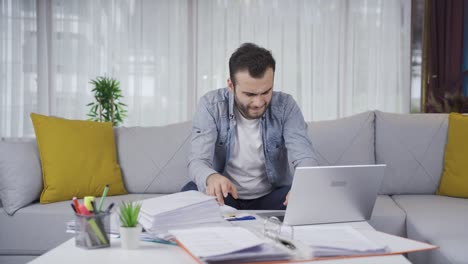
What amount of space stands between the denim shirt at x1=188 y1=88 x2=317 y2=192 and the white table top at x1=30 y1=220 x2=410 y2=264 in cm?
86

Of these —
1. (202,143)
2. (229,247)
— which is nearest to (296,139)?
(202,143)

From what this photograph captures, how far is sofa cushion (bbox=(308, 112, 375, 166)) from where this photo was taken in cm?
265

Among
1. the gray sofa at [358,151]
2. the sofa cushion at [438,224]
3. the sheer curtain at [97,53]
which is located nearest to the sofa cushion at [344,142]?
the gray sofa at [358,151]

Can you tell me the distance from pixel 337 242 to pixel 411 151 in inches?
66.0

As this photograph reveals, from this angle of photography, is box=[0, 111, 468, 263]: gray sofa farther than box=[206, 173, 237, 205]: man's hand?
Yes

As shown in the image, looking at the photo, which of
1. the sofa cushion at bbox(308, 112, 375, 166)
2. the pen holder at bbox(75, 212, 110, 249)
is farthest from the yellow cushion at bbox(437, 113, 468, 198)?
the pen holder at bbox(75, 212, 110, 249)

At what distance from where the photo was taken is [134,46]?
16.5 ft

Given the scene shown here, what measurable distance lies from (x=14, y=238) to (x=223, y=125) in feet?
3.41

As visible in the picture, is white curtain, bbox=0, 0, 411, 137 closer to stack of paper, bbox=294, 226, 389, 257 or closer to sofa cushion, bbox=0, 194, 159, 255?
sofa cushion, bbox=0, 194, 159, 255

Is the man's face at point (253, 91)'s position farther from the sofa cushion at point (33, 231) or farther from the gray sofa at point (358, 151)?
the sofa cushion at point (33, 231)

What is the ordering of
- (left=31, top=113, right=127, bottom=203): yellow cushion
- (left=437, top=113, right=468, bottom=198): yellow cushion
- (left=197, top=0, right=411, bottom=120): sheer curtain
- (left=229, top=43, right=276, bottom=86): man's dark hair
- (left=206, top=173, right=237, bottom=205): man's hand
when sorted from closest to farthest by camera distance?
(left=206, top=173, right=237, bottom=205): man's hand < (left=229, top=43, right=276, bottom=86): man's dark hair < (left=31, top=113, right=127, bottom=203): yellow cushion < (left=437, top=113, right=468, bottom=198): yellow cushion < (left=197, top=0, right=411, bottom=120): sheer curtain

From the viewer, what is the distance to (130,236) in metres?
1.16

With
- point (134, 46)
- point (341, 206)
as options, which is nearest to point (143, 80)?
point (134, 46)

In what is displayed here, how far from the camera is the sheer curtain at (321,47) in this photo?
16.2 feet
